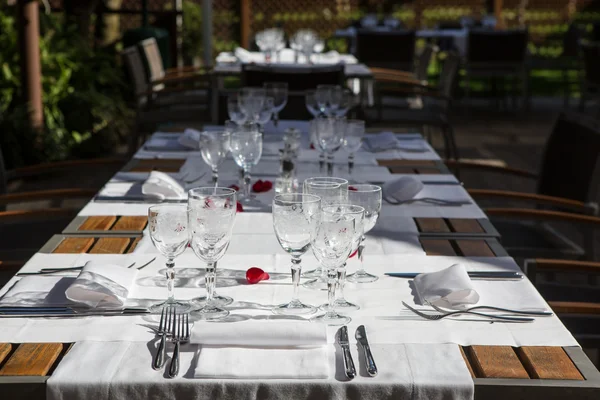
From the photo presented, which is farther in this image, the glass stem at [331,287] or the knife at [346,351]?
the glass stem at [331,287]

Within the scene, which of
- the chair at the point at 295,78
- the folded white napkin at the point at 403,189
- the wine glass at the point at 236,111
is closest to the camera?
the folded white napkin at the point at 403,189

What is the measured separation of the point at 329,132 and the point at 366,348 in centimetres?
137

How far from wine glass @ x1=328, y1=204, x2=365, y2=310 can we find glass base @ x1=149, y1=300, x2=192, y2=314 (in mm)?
244

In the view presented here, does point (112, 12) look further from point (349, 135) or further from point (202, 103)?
point (349, 135)

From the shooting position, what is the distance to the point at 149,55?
6055 millimetres

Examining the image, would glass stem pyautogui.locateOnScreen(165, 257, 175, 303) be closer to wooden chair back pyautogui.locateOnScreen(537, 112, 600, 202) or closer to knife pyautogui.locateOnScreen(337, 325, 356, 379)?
knife pyautogui.locateOnScreen(337, 325, 356, 379)

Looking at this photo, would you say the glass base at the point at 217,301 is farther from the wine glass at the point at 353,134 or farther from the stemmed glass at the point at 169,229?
the wine glass at the point at 353,134

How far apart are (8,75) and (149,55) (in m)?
1.41

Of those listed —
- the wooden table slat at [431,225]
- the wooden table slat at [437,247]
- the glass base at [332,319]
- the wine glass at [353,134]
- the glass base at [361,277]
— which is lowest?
the wooden table slat at [431,225]

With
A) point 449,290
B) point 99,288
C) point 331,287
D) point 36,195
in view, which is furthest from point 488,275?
point 36,195

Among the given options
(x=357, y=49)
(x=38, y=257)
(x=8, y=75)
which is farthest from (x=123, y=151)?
(x=38, y=257)

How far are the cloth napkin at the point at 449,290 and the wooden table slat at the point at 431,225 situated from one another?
494 mm

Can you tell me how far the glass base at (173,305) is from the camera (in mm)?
1602

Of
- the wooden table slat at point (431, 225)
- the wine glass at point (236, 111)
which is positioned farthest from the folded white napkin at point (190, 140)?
the wooden table slat at point (431, 225)
